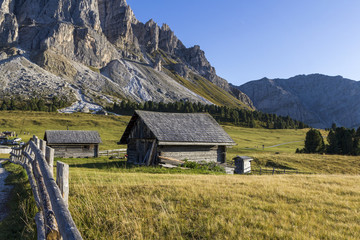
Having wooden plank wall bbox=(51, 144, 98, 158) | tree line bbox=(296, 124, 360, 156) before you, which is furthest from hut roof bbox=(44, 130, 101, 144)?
tree line bbox=(296, 124, 360, 156)

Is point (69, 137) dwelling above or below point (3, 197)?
above

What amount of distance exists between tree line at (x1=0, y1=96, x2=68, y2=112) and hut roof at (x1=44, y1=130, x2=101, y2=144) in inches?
3208

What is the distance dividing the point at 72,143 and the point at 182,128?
21.6m

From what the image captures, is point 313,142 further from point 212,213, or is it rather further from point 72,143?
point 212,213

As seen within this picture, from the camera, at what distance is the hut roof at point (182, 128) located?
78.3 ft

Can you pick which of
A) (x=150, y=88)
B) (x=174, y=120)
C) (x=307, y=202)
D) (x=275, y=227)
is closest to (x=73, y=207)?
(x=275, y=227)

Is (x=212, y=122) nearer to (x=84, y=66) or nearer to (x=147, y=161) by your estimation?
(x=147, y=161)

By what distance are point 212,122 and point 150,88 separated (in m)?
174

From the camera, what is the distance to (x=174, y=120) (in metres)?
27.2

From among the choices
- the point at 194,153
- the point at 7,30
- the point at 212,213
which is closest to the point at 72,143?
the point at 194,153

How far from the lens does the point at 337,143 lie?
59.8 m

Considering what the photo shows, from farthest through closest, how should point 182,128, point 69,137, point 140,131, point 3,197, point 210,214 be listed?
point 69,137 < point 140,131 < point 182,128 < point 3,197 < point 210,214

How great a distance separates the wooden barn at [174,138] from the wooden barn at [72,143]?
44.9ft

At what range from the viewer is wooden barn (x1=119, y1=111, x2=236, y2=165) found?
23.8 m
